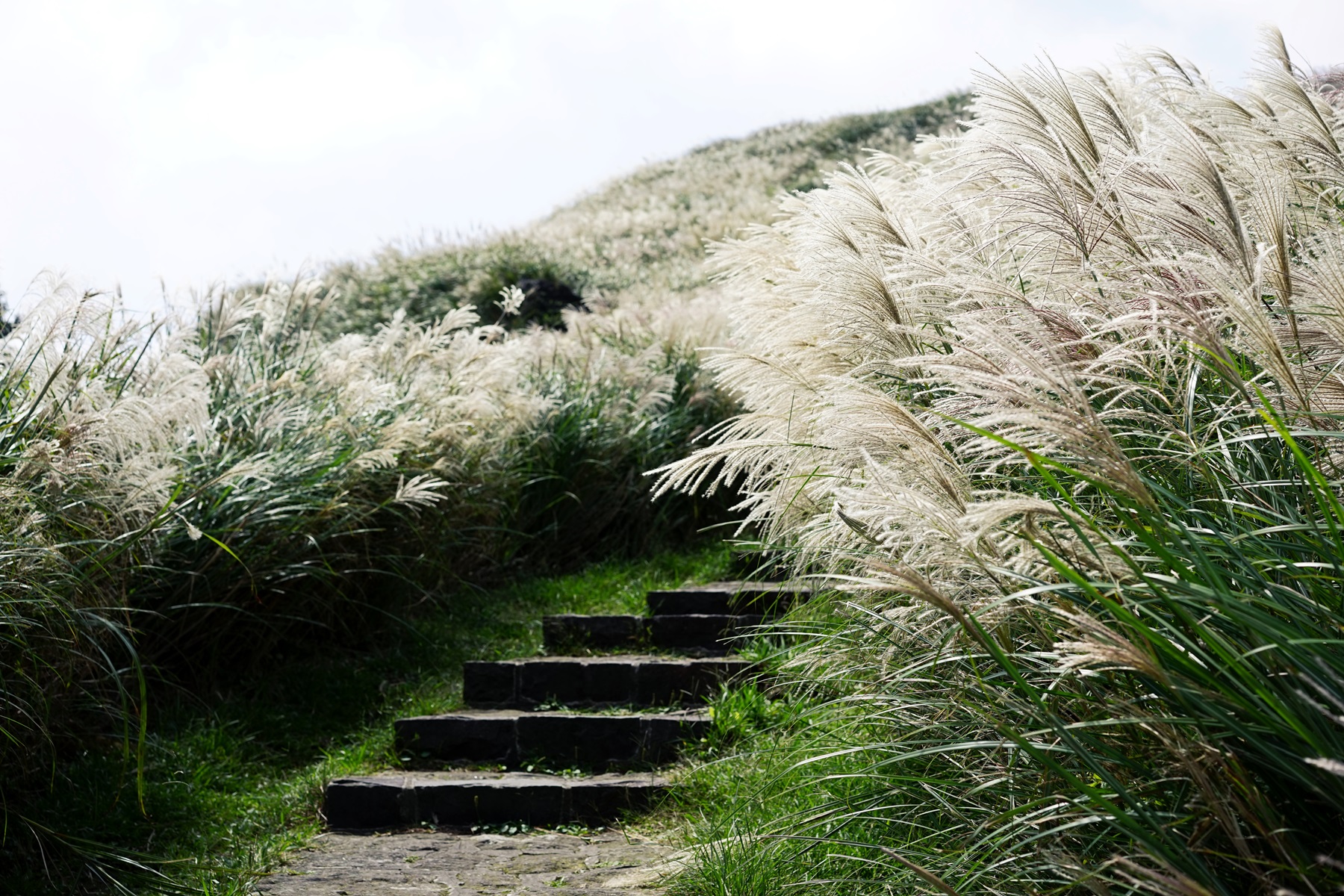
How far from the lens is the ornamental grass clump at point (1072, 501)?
1.73 metres

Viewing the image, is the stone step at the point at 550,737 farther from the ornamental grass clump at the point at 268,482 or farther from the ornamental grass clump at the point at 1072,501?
the ornamental grass clump at the point at 1072,501

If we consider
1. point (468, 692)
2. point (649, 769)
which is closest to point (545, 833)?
point (649, 769)

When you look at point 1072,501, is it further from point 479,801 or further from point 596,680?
point 596,680

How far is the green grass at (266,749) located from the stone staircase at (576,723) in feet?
0.70

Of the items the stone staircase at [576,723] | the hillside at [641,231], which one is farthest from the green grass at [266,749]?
the hillside at [641,231]

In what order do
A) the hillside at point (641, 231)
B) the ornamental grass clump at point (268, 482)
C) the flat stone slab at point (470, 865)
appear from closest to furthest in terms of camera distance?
1. the flat stone slab at point (470, 865)
2. the ornamental grass clump at point (268, 482)
3. the hillside at point (641, 231)

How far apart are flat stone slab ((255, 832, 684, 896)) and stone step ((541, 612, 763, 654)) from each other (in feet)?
5.34

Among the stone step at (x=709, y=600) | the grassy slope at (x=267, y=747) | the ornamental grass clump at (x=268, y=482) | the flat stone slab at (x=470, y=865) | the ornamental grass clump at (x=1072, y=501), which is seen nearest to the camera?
the ornamental grass clump at (x=1072, y=501)

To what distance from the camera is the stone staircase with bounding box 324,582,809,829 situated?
425 centimetres

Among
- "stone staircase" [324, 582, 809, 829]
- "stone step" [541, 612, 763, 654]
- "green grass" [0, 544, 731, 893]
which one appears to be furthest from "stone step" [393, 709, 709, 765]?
"stone step" [541, 612, 763, 654]

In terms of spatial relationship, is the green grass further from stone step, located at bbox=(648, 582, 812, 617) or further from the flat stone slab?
stone step, located at bbox=(648, 582, 812, 617)

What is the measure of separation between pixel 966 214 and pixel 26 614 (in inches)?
134

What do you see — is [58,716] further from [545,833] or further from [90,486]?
[545,833]

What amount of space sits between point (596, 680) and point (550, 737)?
0.50m
